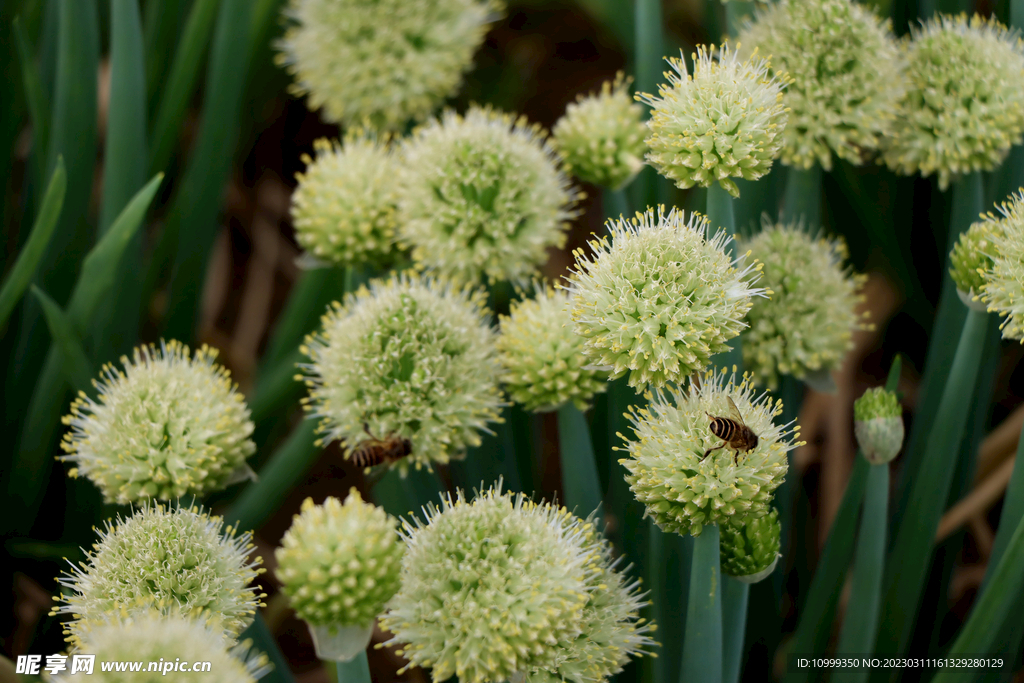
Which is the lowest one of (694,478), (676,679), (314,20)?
(676,679)

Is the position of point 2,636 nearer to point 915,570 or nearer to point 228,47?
point 228,47

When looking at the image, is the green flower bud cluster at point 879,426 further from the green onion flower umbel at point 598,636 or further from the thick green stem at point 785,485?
the green onion flower umbel at point 598,636

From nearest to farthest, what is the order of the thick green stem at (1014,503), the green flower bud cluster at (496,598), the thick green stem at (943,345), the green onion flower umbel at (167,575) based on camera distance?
the green flower bud cluster at (496,598) < the green onion flower umbel at (167,575) < the thick green stem at (1014,503) < the thick green stem at (943,345)

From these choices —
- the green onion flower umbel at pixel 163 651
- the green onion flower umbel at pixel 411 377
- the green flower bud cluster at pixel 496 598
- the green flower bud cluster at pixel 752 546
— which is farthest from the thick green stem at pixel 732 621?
the green onion flower umbel at pixel 163 651

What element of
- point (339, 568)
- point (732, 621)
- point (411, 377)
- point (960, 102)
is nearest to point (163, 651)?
point (339, 568)

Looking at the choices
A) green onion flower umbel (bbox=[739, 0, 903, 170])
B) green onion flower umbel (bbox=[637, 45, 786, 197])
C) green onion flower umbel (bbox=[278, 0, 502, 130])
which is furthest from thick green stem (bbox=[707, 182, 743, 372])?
green onion flower umbel (bbox=[278, 0, 502, 130])

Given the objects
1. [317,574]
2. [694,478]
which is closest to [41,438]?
[317,574]

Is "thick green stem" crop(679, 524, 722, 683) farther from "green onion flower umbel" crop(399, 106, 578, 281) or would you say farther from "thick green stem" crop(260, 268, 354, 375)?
"thick green stem" crop(260, 268, 354, 375)
